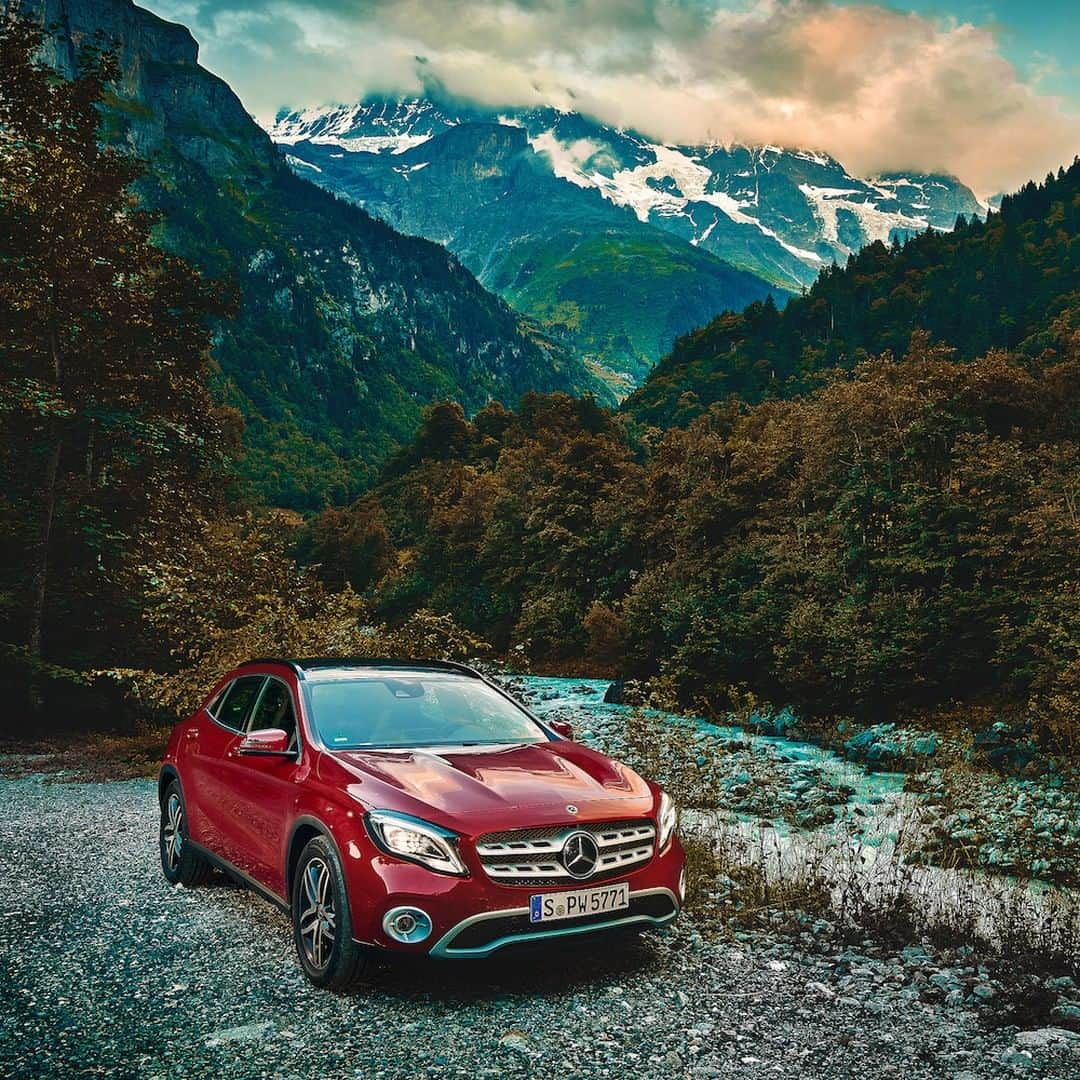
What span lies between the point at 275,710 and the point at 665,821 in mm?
2829

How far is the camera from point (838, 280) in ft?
374

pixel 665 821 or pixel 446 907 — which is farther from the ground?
pixel 665 821

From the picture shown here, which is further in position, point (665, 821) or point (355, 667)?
point (355, 667)

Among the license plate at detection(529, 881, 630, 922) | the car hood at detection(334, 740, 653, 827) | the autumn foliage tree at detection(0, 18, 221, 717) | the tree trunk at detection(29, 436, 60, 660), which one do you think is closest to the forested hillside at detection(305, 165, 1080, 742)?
the car hood at detection(334, 740, 653, 827)

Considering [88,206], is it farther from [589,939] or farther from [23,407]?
[589,939]

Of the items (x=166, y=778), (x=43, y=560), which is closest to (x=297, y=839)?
(x=166, y=778)

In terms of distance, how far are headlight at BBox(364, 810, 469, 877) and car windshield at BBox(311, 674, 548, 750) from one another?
96cm

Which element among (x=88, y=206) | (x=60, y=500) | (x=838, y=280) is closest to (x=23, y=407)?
(x=60, y=500)

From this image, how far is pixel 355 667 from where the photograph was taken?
6.67m

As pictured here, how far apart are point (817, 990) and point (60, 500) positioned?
17.1 m

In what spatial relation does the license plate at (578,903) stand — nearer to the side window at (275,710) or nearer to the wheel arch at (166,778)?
the side window at (275,710)

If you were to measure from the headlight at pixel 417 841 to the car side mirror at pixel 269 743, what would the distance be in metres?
1.16

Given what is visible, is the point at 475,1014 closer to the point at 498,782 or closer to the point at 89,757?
the point at 498,782

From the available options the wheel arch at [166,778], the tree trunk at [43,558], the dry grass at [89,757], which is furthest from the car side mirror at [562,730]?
the tree trunk at [43,558]
